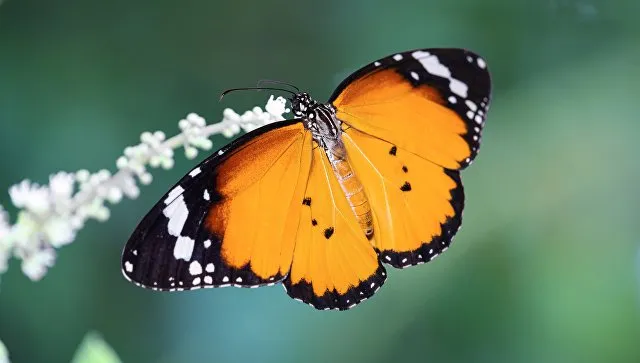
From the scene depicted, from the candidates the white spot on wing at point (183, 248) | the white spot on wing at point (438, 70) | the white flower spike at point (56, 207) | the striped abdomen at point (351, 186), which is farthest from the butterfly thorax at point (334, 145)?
the white flower spike at point (56, 207)

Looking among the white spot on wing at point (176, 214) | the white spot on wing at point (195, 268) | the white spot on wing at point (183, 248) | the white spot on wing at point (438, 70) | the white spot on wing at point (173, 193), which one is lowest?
the white spot on wing at point (195, 268)

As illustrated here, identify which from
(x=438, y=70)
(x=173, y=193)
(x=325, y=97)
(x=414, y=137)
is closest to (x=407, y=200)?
(x=414, y=137)

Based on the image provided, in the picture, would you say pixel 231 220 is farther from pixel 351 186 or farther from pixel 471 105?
pixel 471 105

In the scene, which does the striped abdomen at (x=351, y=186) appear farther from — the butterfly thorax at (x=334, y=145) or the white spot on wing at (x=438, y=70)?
the white spot on wing at (x=438, y=70)

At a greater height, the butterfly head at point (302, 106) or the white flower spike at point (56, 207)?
the butterfly head at point (302, 106)

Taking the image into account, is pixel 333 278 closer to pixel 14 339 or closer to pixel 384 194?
pixel 384 194

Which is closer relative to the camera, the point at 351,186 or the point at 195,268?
the point at 195,268

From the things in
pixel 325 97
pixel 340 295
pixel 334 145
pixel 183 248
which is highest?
pixel 325 97

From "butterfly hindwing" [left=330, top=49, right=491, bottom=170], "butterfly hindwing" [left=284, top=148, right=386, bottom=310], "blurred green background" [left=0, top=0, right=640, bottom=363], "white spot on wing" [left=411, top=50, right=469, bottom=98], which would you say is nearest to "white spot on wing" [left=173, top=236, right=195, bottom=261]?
"butterfly hindwing" [left=284, top=148, right=386, bottom=310]
